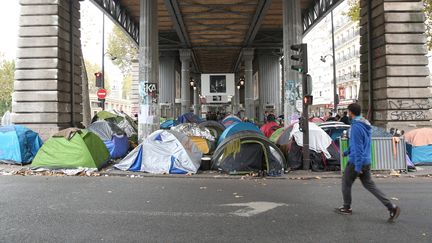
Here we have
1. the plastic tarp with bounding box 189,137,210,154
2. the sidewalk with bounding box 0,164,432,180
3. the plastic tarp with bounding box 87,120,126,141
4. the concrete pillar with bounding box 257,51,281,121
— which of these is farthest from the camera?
the concrete pillar with bounding box 257,51,281,121

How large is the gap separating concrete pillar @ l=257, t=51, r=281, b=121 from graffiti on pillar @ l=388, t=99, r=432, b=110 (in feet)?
75.5

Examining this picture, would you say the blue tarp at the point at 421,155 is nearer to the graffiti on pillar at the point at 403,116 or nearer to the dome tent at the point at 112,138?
the graffiti on pillar at the point at 403,116

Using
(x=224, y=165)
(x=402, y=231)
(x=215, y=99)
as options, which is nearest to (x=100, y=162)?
(x=224, y=165)

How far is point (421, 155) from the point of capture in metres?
13.7

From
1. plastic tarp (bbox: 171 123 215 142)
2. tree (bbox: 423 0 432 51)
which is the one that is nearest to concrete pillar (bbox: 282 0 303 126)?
plastic tarp (bbox: 171 123 215 142)

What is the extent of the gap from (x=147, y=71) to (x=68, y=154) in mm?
6279

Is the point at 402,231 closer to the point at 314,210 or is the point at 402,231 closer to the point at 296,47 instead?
the point at 314,210

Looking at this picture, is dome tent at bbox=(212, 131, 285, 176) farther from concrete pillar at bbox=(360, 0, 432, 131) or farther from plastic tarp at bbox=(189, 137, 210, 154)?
concrete pillar at bbox=(360, 0, 432, 131)

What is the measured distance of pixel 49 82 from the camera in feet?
51.6

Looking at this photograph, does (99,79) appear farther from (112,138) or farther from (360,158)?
(360,158)

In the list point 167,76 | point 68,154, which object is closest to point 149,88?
point 68,154

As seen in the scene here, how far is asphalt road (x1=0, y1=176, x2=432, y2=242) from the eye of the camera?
17.9 feet

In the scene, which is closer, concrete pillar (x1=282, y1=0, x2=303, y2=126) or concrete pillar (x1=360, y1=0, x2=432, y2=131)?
concrete pillar (x1=360, y1=0, x2=432, y2=131)

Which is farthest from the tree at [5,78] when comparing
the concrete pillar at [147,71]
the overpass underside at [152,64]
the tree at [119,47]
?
the concrete pillar at [147,71]
